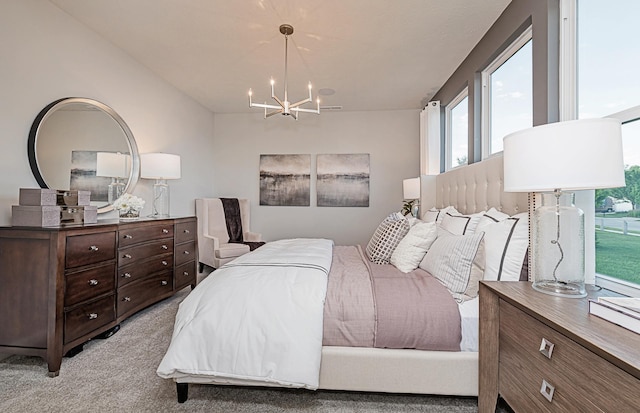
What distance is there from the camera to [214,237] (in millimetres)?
4480

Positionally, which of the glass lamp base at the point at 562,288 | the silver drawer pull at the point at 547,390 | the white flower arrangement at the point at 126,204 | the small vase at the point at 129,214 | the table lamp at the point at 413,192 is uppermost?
the table lamp at the point at 413,192

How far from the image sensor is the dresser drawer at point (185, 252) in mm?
3291

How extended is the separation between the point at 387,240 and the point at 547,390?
1.54 m

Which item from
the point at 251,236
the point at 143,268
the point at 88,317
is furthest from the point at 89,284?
the point at 251,236

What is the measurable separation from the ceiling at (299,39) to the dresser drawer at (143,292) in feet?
7.35

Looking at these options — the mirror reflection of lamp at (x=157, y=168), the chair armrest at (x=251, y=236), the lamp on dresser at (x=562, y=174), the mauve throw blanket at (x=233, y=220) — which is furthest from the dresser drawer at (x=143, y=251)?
the lamp on dresser at (x=562, y=174)

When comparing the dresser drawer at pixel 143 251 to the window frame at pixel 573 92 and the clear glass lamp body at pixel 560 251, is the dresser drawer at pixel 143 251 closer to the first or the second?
the clear glass lamp body at pixel 560 251

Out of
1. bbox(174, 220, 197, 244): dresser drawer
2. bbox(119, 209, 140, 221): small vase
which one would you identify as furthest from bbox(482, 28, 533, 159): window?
bbox(119, 209, 140, 221): small vase

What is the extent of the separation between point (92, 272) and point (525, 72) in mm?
3503

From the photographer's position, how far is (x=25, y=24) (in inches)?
86.9

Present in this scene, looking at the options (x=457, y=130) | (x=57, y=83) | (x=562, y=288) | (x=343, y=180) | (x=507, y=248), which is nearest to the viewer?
(x=562, y=288)

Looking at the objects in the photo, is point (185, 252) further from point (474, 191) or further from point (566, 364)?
point (566, 364)

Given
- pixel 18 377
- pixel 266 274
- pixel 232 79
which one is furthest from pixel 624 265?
pixel 232 79

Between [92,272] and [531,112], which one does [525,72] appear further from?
[92,272]
